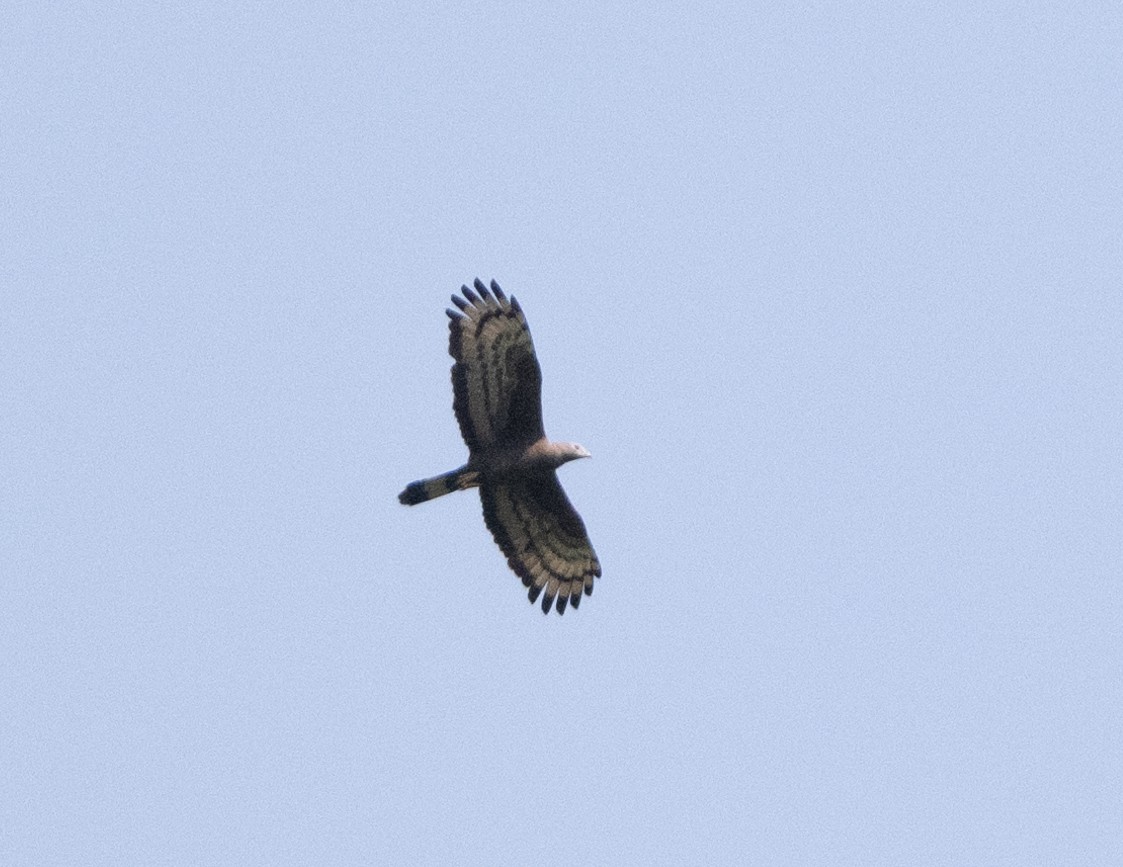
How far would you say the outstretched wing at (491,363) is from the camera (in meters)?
29.2

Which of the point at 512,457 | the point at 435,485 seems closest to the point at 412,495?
the point at 435,485

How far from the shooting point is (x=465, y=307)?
96.1ft

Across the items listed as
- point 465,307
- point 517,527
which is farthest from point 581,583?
point 465,307

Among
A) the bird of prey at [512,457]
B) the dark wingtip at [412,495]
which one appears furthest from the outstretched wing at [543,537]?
the dark wingtip at [412,495]

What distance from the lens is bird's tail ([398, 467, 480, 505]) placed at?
29.8 m

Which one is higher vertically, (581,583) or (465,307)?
(465,307)

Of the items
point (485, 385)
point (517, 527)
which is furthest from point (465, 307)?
point (517, 527)

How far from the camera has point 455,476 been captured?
97.8ft

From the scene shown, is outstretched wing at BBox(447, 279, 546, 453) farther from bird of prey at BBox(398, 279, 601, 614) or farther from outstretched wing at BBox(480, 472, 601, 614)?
outstretched wing at BBox(480, 472, 601, 614)

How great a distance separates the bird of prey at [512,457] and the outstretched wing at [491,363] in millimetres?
10

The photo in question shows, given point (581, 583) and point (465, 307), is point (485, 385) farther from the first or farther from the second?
point (581, 583)

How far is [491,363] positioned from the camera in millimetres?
29297

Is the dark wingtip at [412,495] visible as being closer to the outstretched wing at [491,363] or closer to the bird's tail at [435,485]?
the bird's tail at [435,485]

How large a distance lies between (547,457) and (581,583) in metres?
1.83
